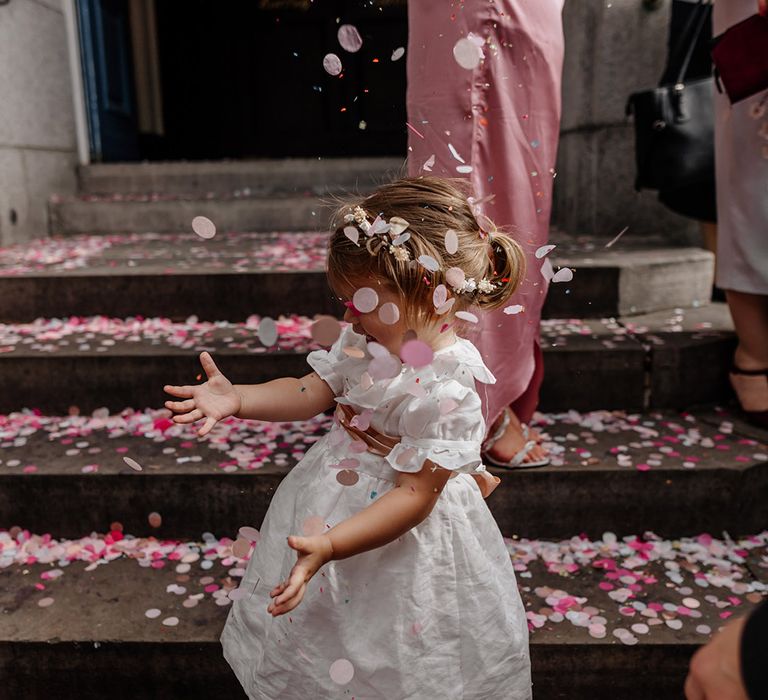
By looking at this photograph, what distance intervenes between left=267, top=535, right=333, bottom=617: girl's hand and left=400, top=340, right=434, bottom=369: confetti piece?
271mm

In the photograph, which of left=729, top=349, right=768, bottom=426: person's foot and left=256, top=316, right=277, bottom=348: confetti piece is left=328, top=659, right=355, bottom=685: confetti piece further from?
left=729, top=349, right=768, bottom=426: person's foot

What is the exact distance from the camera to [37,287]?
106 inches

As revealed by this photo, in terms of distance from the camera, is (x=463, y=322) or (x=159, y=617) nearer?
(x=463, y=322)

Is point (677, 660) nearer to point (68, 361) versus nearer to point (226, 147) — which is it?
Answer: point (68, 361)

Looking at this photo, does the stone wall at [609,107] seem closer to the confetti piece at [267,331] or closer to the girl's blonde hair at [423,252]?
the girl's blonde hair at [423,252]

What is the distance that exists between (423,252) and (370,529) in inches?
16.2

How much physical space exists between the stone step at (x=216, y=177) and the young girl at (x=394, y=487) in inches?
128

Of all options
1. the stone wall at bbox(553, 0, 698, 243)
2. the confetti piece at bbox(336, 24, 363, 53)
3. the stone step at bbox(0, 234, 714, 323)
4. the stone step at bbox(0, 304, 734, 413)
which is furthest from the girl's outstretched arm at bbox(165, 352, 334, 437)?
the stone wall at bbox(553, 0, 698, 243)

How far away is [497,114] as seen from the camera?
5.63 ft

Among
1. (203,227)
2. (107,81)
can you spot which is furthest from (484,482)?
(107,81)

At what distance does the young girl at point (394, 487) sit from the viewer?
1039mm

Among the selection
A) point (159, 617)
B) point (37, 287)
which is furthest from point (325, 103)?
point (159, 617)

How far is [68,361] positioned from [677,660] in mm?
1959

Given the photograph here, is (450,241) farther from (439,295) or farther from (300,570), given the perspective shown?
(300,570)
